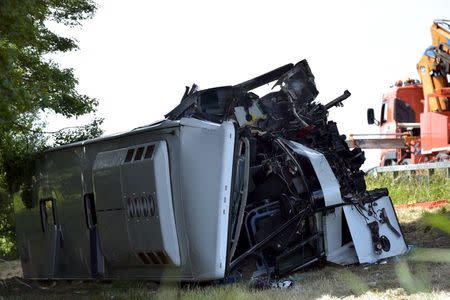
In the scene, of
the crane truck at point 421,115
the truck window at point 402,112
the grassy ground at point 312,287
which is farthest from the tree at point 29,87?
the truck window at point 402,112

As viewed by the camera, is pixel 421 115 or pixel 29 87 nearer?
pixel 29 87

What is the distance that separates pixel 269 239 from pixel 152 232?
1260 millimetres

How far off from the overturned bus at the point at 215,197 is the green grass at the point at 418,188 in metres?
4.62

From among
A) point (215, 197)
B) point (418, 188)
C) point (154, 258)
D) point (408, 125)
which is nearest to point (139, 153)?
point (215, 197)

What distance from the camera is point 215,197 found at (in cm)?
637

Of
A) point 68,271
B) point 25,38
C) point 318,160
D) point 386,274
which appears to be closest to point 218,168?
point 318,160

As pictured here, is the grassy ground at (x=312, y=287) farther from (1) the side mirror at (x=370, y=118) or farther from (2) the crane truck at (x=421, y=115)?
(1) the side mirror at (x=370, y=118)

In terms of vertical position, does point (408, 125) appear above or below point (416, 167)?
above

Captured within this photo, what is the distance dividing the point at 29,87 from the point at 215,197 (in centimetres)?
435

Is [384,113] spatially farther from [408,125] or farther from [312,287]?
[312,287]

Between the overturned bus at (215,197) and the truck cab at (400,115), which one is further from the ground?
the truck cab at (400,115)

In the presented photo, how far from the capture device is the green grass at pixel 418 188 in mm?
12266

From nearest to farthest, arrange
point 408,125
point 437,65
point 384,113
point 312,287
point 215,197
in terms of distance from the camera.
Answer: point 312,287 → point 215,197 → point 437,65 → point 408,125 → point 384,113

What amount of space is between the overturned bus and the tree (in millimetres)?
672
